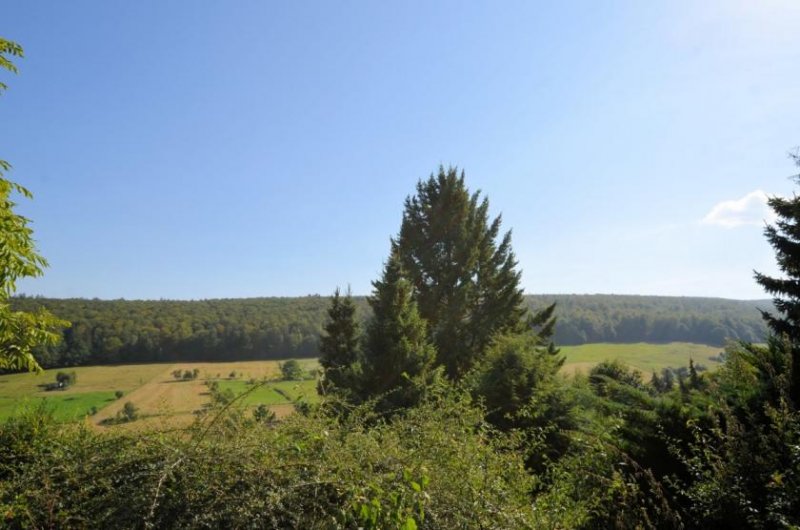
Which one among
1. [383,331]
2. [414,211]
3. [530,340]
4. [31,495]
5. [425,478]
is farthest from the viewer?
[414,211]

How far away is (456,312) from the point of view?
18.4 metres

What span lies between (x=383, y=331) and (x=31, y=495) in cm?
1119

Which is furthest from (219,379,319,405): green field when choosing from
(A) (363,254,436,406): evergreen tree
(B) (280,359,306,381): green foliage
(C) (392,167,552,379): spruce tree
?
(C) (392,167,552,379): spruce tree

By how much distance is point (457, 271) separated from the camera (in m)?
19.0

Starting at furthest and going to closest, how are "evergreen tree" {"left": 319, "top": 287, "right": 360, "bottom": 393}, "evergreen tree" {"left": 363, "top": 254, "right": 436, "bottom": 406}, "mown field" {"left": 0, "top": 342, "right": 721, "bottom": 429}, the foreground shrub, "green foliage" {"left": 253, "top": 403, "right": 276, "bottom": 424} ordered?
"evergreen tree" {"left": 319, "top": 287, "right": 360, "bottom": 393} → "evergreen tree" {"left": 363, "top": 254, "right": 436, "bottom": 406} → "mown field" {"left": 0, "top": 342, "right": 721, "bottom": 429} → "green foliage" {"left": 253, "top": 403, "right": 276, "bottom": 424} → the foreground shrub

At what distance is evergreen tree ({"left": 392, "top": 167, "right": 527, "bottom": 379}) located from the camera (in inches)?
720

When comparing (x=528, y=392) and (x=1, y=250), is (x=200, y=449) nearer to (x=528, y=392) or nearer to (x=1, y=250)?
(x=1, y=250)

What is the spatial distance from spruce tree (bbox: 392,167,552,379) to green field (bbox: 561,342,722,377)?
43.6 m

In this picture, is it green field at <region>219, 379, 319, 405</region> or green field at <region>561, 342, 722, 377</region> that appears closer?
green field at <region>219, 379, 319, 405</region>

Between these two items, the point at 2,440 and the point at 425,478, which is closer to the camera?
the point at 425,478

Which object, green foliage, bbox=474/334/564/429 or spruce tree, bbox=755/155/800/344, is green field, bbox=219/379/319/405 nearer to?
green foliage, bbox=474/334/564/429

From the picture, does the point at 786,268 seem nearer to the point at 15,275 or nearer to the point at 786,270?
the point at 786,270

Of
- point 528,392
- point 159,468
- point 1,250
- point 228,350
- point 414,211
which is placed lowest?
point 228,350

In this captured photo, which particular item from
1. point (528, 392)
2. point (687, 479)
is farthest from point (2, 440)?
point (528, 392)
